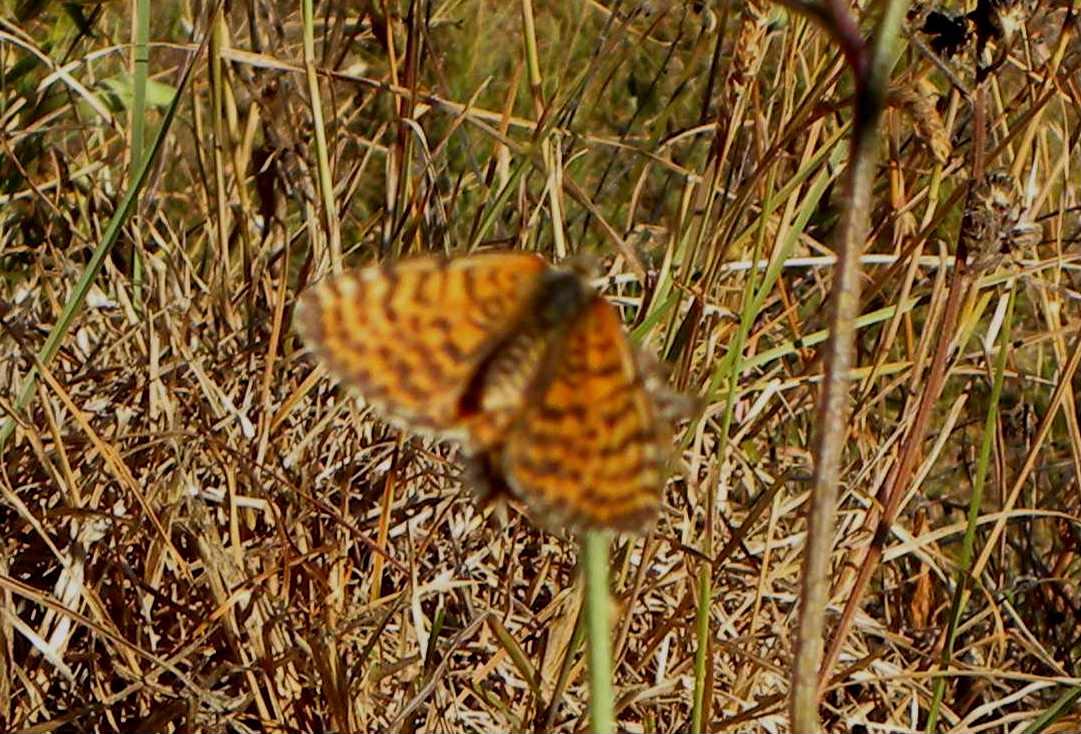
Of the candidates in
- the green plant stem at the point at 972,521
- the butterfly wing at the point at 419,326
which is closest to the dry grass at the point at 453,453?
the green plant stem at the point at 972,521

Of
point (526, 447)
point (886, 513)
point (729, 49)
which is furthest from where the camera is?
point (729, 49)

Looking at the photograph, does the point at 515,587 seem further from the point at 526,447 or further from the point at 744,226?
the point at 526,447

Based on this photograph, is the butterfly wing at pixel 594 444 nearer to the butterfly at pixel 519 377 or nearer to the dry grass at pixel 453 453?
the butterfly at pixel 519 377

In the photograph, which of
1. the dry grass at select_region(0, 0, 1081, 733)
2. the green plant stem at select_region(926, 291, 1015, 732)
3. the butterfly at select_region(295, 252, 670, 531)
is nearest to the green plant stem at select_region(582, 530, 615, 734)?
the butterfly at select_region(295, 252, 670, 531)

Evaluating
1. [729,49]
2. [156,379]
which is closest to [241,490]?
[156,379]

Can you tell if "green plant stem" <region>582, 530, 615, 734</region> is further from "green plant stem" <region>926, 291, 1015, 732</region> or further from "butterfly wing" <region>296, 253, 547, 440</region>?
"green plant stem" <region>926, 291, 1015, 732</region>

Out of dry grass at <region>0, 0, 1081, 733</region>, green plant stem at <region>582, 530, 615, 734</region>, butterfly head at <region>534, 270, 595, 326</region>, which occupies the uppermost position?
butterfly head at <region>534, 270, 595, 326</region>

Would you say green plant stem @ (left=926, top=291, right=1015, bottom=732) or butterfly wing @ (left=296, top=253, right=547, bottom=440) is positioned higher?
butterfly wing @ (left=296, top=253, right=547, bottom=440)
